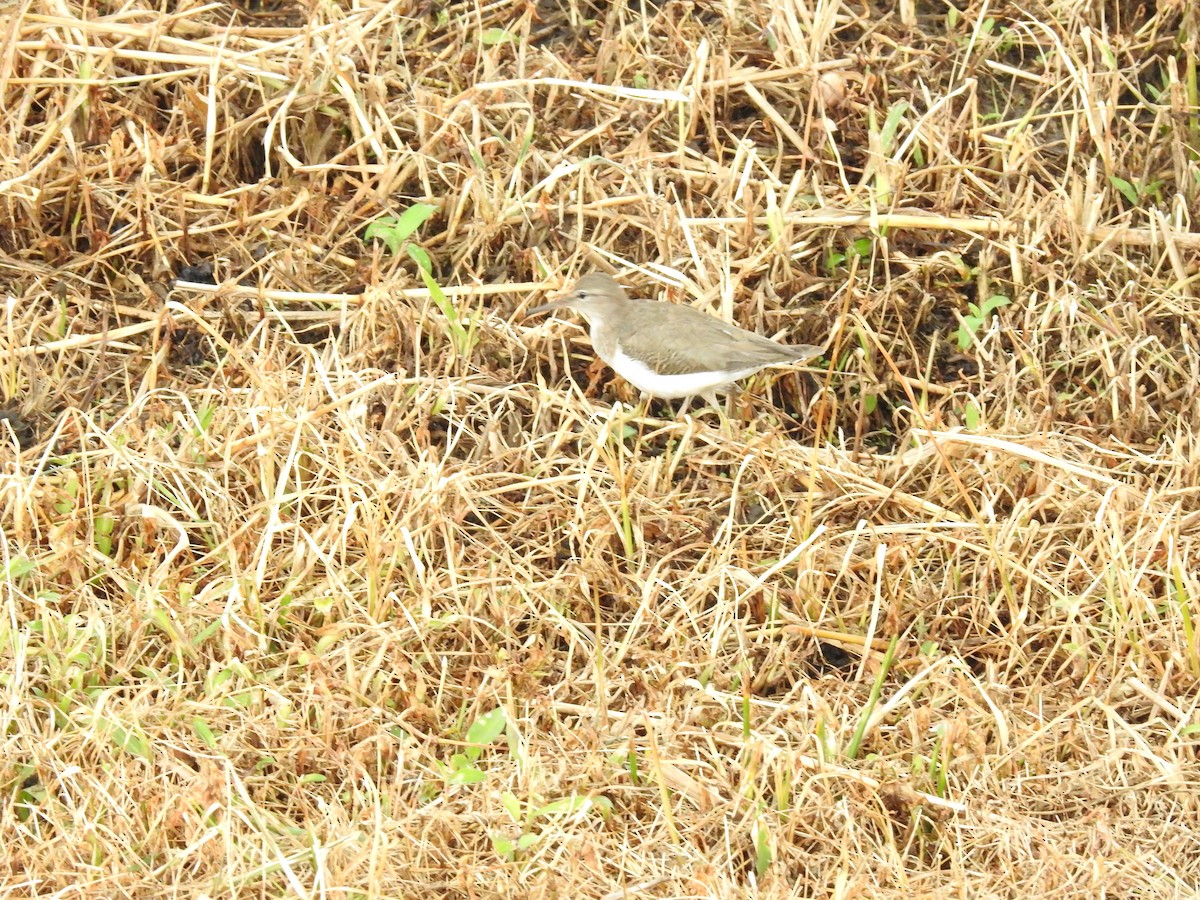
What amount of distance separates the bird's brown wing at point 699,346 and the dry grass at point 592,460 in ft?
0.69

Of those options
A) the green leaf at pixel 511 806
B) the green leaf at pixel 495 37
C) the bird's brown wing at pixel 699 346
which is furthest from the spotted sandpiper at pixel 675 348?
the green leaf at pixel 511 806

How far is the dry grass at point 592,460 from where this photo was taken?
13.7 ft

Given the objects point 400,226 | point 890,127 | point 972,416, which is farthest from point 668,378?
point 890,127

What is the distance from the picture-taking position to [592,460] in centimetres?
509

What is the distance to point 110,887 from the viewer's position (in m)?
3.95

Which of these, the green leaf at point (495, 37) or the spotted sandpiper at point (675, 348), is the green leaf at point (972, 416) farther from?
the green leaf at point (495, 37)

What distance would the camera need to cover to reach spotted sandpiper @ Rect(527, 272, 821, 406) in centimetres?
521

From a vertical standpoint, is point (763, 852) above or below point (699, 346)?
below

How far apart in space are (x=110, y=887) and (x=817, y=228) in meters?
3.10

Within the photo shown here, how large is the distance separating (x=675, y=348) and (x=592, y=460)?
17.6 inches

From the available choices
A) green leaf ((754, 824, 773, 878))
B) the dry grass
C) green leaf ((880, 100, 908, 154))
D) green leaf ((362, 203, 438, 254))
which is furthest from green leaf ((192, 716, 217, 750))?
green leaf ((880, 100, 908, 154))

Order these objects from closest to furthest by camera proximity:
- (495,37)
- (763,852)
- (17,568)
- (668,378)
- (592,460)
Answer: (763,852) → (17,568) → (592,460) → (668,378) → (495,37)

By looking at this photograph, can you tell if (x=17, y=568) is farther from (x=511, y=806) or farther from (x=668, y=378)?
(x=668, y=378)

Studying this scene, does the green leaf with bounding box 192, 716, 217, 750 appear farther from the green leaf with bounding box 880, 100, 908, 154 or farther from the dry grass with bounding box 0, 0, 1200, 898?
the green leaf with bounding box 880, 100, 908, 154
